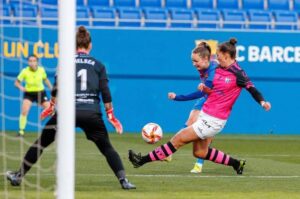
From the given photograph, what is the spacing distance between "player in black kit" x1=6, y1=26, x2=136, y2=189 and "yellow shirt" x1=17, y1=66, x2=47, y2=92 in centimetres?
1117

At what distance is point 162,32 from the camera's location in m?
26.3

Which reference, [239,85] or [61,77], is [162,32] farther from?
[61,77]

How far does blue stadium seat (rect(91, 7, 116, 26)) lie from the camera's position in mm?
26672

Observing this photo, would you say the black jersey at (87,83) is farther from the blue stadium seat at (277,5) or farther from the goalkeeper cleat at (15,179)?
the blue stadium seat at (277,5)

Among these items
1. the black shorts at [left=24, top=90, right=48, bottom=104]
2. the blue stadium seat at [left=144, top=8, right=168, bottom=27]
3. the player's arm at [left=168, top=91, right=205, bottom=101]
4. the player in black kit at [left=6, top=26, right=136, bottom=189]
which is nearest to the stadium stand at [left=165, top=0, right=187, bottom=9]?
the blue stadium seat at [left=144, top=8, right=168, bottom=27]

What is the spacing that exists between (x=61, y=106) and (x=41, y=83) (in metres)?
14.4

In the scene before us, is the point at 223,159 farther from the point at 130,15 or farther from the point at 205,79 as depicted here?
the point at 130,15

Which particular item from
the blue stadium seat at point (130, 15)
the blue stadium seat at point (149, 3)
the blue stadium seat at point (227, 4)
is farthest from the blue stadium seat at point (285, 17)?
the blue stadium seat at point (130, 15)

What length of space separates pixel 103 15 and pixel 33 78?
4.18 m

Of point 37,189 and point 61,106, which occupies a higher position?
point 61,106

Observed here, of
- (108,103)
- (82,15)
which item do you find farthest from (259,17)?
(108,103)

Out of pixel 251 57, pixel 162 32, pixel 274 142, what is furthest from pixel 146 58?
pixel 274 142

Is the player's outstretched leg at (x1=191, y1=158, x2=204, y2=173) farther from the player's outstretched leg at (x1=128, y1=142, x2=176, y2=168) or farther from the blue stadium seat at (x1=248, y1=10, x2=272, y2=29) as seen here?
the blue stadium seat at (x1=248, y1=10, x2=272, y2=29)

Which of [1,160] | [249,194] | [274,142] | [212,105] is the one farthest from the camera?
[274,142]
